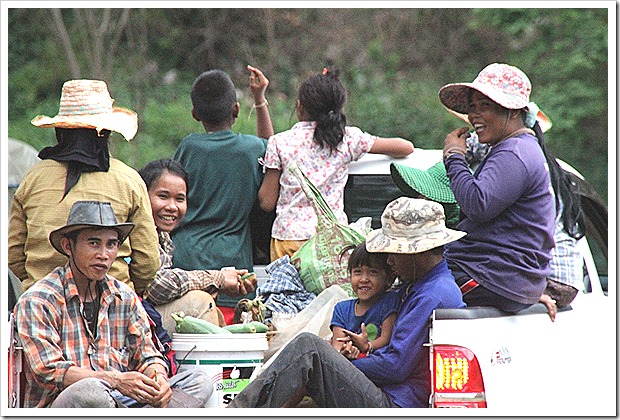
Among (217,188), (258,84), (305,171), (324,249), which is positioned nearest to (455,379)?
(324,249)

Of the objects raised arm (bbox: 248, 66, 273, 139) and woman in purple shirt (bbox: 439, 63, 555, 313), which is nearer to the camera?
woman in purple shirt (bbox: 439, 63, 555, 313)

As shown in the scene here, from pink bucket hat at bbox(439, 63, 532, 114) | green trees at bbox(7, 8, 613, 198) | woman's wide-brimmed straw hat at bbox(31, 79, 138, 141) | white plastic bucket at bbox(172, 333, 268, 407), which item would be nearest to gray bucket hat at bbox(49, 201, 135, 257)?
woman's wide-brimmed straw hat at bbox(31, 79, 138, 141)

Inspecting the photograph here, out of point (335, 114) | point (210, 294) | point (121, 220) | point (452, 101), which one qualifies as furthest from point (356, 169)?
point (121, 220)

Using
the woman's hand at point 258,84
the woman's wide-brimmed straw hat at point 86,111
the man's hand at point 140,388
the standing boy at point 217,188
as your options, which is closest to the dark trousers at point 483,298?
the standing boy at point 217,188

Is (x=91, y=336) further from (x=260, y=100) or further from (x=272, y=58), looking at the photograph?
(x=272, y=58)

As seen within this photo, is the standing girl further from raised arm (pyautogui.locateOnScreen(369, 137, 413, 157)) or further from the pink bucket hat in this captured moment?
the pink bucket hat

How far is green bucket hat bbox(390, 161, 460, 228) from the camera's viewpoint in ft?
16.8

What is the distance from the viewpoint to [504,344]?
4367 mm

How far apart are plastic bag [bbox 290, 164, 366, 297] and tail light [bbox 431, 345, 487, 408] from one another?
1.02 m

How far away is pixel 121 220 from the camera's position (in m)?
4.56

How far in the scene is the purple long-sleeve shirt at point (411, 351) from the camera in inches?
165

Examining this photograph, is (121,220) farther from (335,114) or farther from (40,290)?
(335,114)

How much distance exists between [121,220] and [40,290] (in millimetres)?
575

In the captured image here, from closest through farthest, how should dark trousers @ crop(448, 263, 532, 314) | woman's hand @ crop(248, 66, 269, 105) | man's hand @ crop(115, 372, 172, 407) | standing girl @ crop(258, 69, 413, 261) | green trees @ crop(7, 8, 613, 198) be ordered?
man's hand @ crop(115, 372, 172, 407)
dark trousers @ crop(448, 263, 532, 314)
standing girl @ crop(258, 69, 413, 261)
woman's hand @ crop(248, 66, 269, 105)
green trees @ crop(7, 8, 613, 198)
